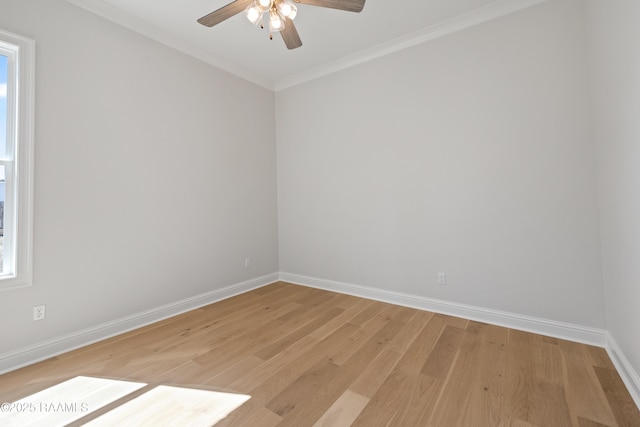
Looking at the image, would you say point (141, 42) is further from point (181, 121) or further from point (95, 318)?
point (95, 318)

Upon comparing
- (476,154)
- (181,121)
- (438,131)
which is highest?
(181,121)

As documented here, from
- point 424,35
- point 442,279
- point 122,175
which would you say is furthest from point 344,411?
point 424,35

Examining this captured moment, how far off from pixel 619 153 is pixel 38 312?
4278mm

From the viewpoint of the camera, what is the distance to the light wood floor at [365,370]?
4.91 ft

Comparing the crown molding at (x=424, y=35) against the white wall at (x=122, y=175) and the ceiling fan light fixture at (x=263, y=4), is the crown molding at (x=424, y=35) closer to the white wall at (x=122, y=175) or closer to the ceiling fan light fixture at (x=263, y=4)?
the white wall at (x=122, y=175)

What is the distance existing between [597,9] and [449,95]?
43.2 inches

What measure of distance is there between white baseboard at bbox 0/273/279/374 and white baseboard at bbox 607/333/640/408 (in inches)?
139

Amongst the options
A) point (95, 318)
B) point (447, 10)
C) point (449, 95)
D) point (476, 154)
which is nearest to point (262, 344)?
point (95, 318)

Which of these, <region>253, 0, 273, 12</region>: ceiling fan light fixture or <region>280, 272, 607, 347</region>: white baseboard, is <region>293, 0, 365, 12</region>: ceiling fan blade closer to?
<region>253, 0, 273, 12</region>: ceiling fan light fixture

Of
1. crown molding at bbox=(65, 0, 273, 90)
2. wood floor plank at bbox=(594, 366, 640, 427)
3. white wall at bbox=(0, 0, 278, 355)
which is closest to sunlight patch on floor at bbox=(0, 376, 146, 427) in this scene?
white wall at bbox=(0, 0, 278, 355)

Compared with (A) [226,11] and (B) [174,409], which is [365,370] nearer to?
(B) [174,409]

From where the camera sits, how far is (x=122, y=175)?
255 cm

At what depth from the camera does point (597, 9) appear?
6.38 ft

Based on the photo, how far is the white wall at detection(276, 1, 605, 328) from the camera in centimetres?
225
